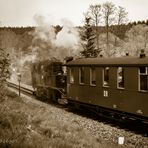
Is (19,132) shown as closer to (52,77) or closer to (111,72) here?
(111,72)

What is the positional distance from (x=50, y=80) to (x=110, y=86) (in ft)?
31.2

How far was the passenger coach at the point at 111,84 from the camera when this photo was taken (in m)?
14.4

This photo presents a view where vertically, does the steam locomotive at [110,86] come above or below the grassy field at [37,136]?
above

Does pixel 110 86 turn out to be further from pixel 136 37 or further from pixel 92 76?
pixel 136 37

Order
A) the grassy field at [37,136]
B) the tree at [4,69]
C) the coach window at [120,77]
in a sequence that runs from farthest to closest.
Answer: the coach window at [120,77] < the tree at [4,69] < the grassy field at [37,136]

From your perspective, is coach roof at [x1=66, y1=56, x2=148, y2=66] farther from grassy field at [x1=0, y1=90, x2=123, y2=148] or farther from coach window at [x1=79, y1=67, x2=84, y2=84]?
grassy field at [x1=0, y1=90, x2=123, y2=148]

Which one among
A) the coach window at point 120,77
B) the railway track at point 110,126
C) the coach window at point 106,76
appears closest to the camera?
the railway track at point 110,126

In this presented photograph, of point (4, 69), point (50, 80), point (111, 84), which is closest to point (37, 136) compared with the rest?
point (4, 69)

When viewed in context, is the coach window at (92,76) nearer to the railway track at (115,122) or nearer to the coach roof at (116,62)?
the coach roof at (116,62)

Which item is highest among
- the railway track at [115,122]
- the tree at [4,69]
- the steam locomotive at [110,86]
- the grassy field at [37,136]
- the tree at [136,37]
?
the tree at [136,37]

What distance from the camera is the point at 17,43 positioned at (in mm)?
114875

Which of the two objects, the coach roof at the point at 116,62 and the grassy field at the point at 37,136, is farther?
the coach roof at the point at 116,62

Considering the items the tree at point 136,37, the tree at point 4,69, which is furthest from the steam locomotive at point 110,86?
the tree at point 136,37

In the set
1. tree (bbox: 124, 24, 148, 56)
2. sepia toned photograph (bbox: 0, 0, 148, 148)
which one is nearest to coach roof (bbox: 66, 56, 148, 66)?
sepia toned photograph (bbox: 0, 0, 148, 148)
